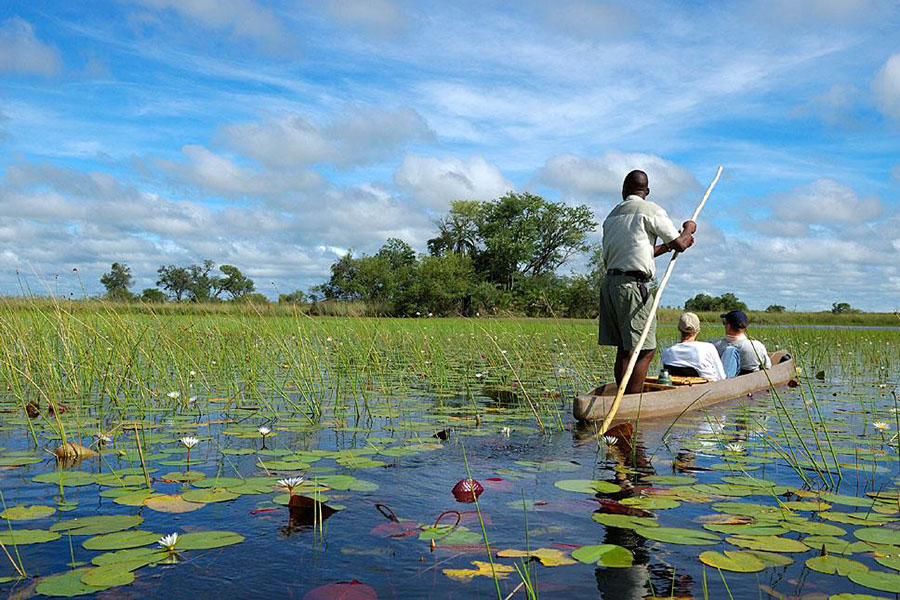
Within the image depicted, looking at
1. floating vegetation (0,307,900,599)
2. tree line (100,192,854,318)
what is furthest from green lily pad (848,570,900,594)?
tree line (100,192,854,318)

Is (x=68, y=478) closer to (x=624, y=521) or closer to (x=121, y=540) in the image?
(x=121, y=540)

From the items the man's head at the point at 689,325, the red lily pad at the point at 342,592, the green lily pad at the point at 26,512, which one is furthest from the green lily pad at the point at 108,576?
the man's head at the point at 689,325

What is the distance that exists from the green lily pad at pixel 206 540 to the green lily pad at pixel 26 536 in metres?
0.53

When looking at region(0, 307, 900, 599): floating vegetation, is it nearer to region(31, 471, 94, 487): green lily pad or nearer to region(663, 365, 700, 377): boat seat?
region(31, 471, 94, 487): green lily pad

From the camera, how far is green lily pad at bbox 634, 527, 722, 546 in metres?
2.73

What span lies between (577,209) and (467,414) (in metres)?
46.9

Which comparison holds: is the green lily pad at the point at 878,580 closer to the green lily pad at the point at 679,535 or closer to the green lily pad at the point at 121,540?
the green lily pad at the point at 679,535

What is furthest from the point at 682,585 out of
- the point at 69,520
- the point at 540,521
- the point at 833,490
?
the point at 69,520

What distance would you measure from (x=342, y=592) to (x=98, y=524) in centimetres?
133

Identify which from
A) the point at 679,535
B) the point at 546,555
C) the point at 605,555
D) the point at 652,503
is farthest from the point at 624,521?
the point at 546,555

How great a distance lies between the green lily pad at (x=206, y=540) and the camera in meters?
2.56

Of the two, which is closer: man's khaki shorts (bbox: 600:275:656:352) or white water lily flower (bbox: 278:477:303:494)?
white water lily flower (bbox: 278:477:303:494)

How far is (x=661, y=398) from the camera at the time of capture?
241 inches

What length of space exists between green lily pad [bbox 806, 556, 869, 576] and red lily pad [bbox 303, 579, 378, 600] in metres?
1.68
